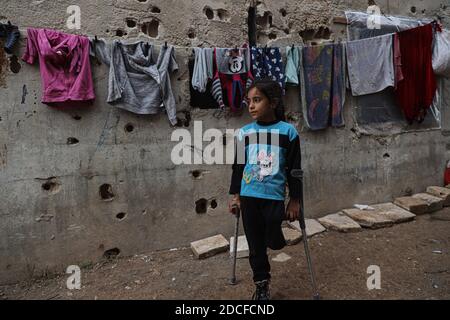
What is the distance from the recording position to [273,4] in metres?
4.13

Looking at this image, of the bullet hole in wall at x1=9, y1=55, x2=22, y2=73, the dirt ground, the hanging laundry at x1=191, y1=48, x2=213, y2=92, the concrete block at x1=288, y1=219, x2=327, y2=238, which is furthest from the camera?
the concrete block at x1=288, y1=219, x2=327, y2=238

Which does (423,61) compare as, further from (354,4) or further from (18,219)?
(18,219)

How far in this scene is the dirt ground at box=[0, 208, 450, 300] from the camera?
9.00ft

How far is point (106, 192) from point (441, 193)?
4.98m

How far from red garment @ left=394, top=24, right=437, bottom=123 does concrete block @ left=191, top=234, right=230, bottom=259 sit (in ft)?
11.3

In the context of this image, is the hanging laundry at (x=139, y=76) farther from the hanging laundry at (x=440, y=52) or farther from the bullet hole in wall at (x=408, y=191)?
the hanging laundry at (x=440, y=52)

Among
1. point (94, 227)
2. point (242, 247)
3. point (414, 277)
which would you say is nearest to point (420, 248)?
point (414, 277)

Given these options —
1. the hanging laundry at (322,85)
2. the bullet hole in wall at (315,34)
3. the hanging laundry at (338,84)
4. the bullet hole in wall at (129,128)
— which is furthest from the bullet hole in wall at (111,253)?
the bullet hole in wall at (315,34)

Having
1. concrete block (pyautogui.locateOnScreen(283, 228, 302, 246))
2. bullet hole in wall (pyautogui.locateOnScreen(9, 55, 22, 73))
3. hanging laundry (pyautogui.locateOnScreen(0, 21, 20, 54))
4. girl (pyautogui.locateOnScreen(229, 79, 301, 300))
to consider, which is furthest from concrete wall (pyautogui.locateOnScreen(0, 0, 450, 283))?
girl (pyautogui.locateOnScreen(229, 79, 301, 300))

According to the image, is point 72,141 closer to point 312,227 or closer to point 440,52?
point 312,227

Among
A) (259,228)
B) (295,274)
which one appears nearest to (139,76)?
(259,228)

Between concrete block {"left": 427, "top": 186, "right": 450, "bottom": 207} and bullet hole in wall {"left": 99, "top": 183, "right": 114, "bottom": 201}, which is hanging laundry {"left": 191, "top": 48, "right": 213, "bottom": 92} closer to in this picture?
bullet hole in wall {"left": 99, "top": 183, "right": 114, "bottom": 201}

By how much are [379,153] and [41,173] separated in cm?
458

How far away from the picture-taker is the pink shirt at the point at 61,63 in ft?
9.87
